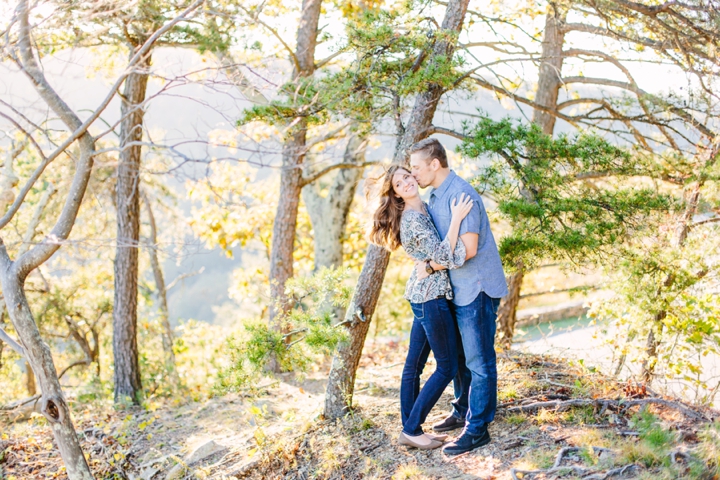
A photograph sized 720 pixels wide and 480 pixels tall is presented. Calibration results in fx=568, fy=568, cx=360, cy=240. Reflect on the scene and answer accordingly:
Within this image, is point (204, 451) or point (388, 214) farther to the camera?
A: point (204, 451)

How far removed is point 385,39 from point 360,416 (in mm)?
2885

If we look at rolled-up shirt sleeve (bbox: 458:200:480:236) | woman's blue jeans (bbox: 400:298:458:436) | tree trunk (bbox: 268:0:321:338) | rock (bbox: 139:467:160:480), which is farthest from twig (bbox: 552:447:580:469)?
tree trunk (bbox: 268:0:321:338)

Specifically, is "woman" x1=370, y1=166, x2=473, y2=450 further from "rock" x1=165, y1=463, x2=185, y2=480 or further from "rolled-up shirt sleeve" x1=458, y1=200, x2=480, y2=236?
"rock" x1=165, y1=463, x2=185, y2=480

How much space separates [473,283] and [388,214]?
2.16 feet

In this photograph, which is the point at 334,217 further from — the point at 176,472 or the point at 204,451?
the point at 176,472

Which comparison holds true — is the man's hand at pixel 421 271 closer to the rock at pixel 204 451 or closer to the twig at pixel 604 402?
the twig at pixel 604 402

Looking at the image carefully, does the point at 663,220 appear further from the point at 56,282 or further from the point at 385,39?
the point at 56,282

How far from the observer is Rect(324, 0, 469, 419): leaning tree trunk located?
14.1ft

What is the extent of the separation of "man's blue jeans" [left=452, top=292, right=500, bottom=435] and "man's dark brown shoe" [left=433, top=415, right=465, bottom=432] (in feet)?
1.34

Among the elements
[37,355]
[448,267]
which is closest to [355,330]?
[448,267]

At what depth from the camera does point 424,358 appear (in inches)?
145

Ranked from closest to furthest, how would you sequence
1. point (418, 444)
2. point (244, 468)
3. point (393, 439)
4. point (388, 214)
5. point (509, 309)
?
point (388, 214) < point (418, 444) < point (393, 439) < point (244, 468) < point (509, 309)

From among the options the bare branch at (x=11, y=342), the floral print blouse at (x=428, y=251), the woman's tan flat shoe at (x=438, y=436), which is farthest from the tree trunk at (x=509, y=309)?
the bare branch at (x=11, y=342)

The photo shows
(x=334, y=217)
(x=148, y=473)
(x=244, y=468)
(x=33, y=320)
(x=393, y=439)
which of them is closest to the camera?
(x=393, y=439)
